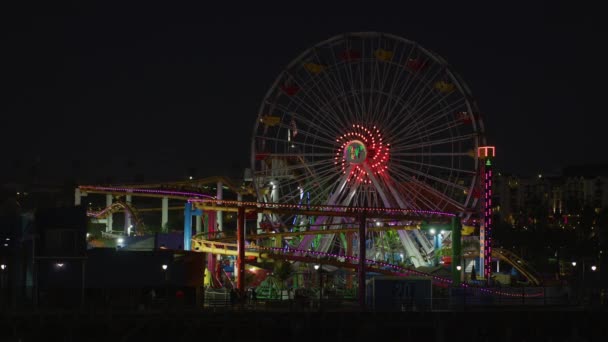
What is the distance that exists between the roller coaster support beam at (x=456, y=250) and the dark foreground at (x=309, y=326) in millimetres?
11913

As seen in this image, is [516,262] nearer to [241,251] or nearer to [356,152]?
[356,152]

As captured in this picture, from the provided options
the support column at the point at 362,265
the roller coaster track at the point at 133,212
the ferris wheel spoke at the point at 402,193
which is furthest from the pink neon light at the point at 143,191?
the support column at the point at 362,265

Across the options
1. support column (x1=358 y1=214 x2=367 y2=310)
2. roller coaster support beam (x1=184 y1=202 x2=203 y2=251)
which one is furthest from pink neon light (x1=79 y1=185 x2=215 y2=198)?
support column (x1=358 y1=214 x2=367 y2=310)

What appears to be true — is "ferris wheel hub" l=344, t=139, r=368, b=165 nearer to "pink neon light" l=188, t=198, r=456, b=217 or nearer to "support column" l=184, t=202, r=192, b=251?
"pink neon light" l=188, t=198, r=456, b=217

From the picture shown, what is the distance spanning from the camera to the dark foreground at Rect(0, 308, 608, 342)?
164 ft

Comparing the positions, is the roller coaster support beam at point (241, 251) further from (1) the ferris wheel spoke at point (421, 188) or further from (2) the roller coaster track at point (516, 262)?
(2) the roller coaster track at point (516, 262)

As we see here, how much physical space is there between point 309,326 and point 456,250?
2115cm

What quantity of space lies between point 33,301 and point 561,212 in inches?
5279

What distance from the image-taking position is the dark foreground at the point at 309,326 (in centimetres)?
4997

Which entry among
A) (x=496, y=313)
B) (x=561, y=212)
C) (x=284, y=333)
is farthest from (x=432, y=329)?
(x=561, y=212)

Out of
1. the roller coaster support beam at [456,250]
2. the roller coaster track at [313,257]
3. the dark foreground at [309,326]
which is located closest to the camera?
the dark foreground at [309,326]

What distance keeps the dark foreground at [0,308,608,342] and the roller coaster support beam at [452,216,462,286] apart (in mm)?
11913

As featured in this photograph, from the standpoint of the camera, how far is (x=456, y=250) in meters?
70.6

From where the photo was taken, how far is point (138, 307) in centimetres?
5309
